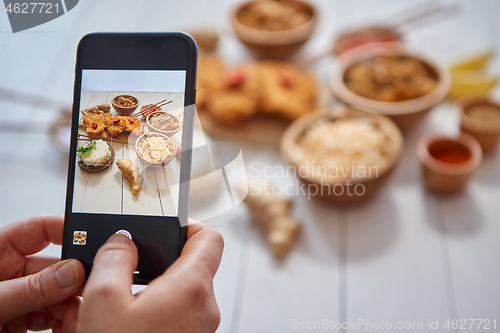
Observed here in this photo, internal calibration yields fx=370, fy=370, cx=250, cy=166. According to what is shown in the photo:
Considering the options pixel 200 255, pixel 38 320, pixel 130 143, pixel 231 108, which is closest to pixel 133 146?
pixel 130 143

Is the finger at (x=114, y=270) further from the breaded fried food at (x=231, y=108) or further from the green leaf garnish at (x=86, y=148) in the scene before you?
the breaded fried food at (x=231, y=108)

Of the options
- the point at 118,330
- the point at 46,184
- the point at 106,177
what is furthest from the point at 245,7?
the point at 118,330

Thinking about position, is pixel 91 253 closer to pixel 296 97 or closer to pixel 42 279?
pixel 42 279

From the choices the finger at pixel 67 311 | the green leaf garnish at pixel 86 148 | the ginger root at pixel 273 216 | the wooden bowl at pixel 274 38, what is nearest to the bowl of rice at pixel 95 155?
the green leaf garnish at pixel 86 148

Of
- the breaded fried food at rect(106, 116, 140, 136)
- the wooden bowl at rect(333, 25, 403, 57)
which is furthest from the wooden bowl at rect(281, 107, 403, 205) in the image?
the breaded fried food at rect(106, 116, 140, 136)

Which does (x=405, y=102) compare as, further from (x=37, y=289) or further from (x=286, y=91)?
(x=37, y=289)
